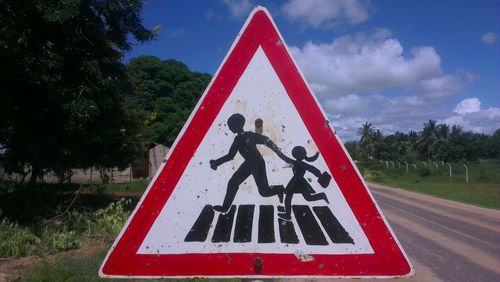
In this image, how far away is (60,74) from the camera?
8.88 m

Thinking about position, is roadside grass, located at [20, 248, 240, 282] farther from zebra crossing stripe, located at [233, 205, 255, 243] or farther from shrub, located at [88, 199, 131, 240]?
zebra crossing stripe, located at [233, 205, 255, 243]

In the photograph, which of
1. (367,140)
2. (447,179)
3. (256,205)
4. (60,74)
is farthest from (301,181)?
(367,140)

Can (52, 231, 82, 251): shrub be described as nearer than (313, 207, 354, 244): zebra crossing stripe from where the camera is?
No

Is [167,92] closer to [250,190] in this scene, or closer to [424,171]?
[424,171]

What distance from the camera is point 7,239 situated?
7.66 meters

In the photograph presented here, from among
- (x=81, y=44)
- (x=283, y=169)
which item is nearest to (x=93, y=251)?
(x=81, y=44)

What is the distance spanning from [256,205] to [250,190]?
0.21 ft

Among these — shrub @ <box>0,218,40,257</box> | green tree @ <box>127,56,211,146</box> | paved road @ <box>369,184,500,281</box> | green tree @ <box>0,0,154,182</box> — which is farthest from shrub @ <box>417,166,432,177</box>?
shrub @ <box>0,218,40,257</box>

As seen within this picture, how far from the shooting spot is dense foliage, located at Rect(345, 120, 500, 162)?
265 ft

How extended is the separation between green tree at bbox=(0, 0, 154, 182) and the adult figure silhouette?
7.37m

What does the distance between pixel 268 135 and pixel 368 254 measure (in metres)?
0.62

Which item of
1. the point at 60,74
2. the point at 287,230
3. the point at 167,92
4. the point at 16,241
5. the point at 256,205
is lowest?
the point at 16,241

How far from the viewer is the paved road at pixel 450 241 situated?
23.3 ft

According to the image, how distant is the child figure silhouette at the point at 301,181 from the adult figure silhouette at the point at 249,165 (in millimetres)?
36
